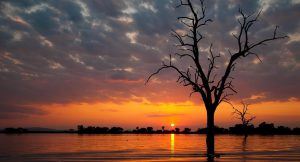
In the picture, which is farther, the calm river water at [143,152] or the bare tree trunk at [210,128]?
the calm river water at [143,152]

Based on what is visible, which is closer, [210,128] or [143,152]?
[210,128]

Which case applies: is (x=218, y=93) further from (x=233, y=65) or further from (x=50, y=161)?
(x=50, y=161)

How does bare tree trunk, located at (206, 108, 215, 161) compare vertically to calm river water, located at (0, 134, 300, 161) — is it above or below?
above

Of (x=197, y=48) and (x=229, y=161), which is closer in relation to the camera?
(x=229, y=161)

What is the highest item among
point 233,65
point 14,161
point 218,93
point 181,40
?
point 181,40

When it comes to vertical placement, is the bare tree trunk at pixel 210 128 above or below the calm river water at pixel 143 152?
above

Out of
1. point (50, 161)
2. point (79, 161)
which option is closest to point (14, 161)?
point (50, 161)

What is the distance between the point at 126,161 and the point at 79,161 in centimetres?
292

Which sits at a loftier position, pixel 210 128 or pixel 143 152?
pixel 210 128

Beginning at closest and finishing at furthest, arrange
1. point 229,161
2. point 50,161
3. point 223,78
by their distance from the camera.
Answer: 1. point 229,161
2. point 50,161
3. point 223,78

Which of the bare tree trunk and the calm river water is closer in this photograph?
the bare tree trunk

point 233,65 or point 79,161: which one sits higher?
point 233,65

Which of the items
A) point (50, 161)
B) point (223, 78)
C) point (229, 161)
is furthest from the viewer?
point (223, 78)

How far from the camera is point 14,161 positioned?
2448 cm
